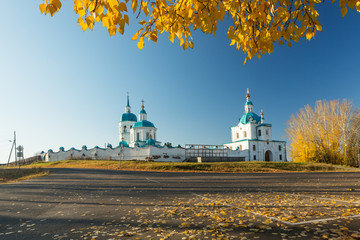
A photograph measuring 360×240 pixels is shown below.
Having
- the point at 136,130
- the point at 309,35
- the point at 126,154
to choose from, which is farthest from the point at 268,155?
the point at 309,35

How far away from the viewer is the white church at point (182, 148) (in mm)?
42969

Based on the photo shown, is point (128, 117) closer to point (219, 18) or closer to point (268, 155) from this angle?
point (268, 155)

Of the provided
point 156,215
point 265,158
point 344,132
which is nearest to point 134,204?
point 156,215

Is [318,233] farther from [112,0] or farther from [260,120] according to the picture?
[260,120]

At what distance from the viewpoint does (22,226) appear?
5184 millimetres

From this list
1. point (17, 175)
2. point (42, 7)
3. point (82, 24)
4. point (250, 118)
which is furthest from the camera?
point (250, 118)

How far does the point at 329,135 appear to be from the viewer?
39625mm

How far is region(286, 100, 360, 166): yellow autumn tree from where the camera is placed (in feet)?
128

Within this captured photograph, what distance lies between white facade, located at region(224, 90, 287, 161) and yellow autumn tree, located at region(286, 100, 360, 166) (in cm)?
1645

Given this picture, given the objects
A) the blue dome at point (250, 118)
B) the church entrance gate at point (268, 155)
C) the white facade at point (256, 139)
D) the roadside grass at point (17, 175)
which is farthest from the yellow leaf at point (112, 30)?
the church entrance gate at point (268, 155)

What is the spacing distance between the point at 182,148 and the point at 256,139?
78.8 ft

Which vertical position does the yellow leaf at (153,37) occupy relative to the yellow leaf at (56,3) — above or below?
above

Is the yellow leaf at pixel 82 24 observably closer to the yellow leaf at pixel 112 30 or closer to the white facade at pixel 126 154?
the yellow leaf at pixel 112 30

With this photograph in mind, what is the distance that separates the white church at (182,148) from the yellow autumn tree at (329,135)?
13.6 metres
